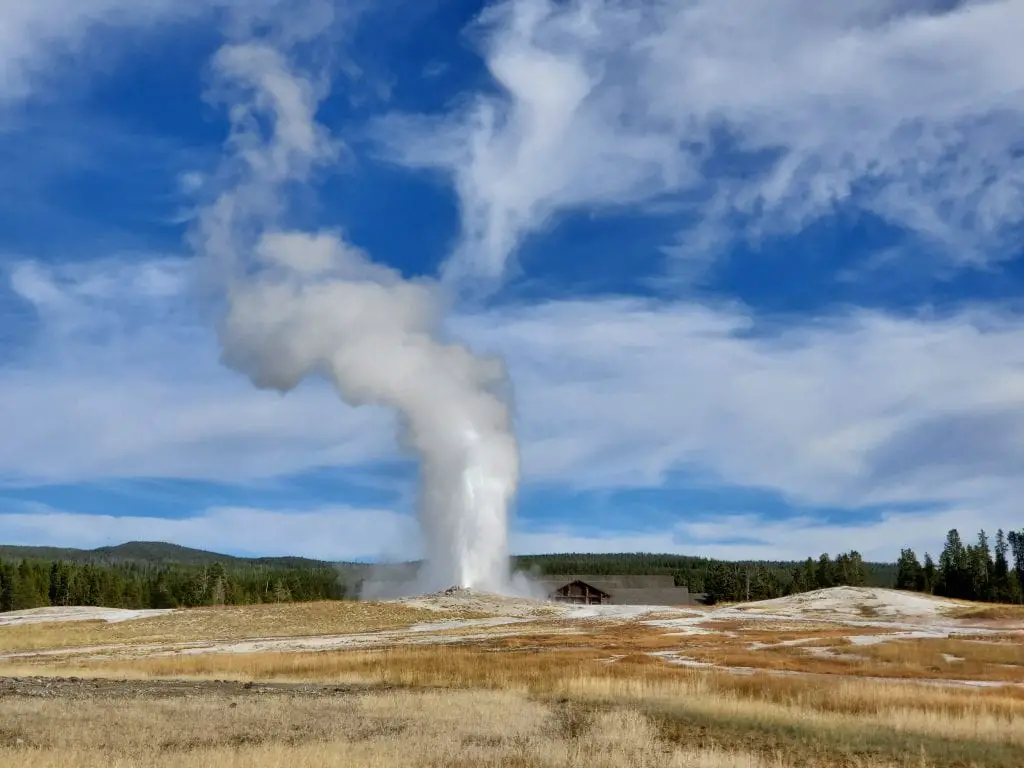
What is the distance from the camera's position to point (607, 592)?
13925 centimetres

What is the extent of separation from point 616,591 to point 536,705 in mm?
119056

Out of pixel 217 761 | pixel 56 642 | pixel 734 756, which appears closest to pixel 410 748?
pixel 217 761

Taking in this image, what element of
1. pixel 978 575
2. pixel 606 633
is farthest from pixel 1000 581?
pixel 606 633

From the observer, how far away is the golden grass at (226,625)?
6819 cm

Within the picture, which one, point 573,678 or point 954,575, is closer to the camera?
point 573,678

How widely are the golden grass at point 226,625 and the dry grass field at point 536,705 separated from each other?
10375mm

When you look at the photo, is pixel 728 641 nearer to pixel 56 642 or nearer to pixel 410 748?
pixel 410 748

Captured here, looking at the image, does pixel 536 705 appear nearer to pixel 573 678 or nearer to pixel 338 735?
pixel 573 678

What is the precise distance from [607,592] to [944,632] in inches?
2971

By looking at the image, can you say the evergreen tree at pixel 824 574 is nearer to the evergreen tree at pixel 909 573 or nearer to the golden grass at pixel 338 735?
the evergreen tree at pixel 909 573

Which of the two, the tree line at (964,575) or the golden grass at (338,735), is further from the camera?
the tree line at (964,575)

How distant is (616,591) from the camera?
142 meters

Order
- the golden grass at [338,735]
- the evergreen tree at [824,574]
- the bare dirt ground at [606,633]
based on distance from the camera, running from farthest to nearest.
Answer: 1. the evergreen tree at [824,574]
2. the bare dirt ground at [606,633]
3. the golden grass at [338,735]

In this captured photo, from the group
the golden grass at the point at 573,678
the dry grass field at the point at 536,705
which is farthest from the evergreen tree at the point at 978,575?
the golden grass at the point at 573,678
